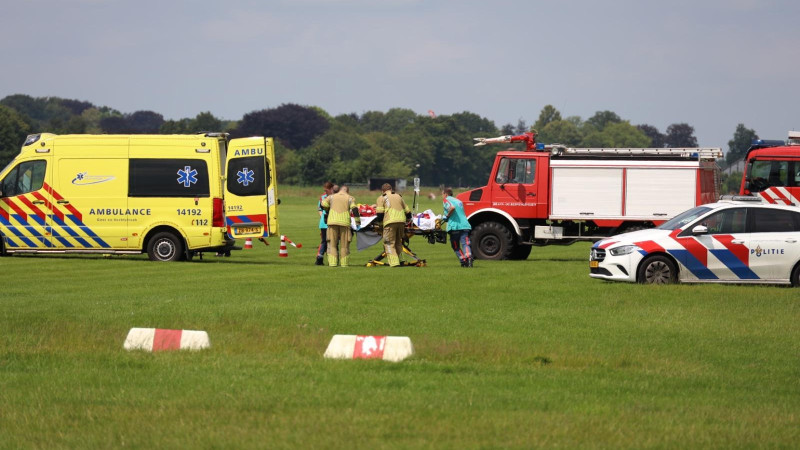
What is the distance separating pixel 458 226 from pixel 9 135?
10449 centimetres

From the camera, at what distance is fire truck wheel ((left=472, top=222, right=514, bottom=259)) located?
28953 mm

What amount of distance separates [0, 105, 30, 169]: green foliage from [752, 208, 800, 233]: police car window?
4151 inches

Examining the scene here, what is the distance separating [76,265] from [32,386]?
15.8 metres

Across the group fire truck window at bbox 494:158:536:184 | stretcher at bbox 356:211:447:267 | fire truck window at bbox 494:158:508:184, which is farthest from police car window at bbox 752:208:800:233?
fire truck window at bbox 494:158:508:184

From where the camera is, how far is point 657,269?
798 inches

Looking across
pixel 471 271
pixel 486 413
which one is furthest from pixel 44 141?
pixel 486 413

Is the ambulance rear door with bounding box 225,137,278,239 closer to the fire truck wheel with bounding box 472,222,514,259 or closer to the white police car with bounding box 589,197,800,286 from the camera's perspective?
the fire truck wheel with bounding box 472,222,514,259

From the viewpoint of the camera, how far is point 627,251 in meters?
20.3

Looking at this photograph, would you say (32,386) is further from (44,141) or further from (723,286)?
(44,141)

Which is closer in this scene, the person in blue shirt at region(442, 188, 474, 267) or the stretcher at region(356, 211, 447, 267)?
the person in blue shirt at region(442, 188, 474, 267)

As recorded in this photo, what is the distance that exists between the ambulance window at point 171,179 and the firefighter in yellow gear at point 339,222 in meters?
2.96

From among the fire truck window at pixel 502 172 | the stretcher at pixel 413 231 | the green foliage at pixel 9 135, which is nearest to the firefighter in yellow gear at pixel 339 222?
the stretcher at pixel 413 231

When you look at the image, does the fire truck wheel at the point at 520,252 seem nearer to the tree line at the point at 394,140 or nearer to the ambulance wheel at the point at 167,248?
the ambulance wheel at the point at 167,248

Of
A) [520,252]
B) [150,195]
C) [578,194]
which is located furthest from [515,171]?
[150,195]
